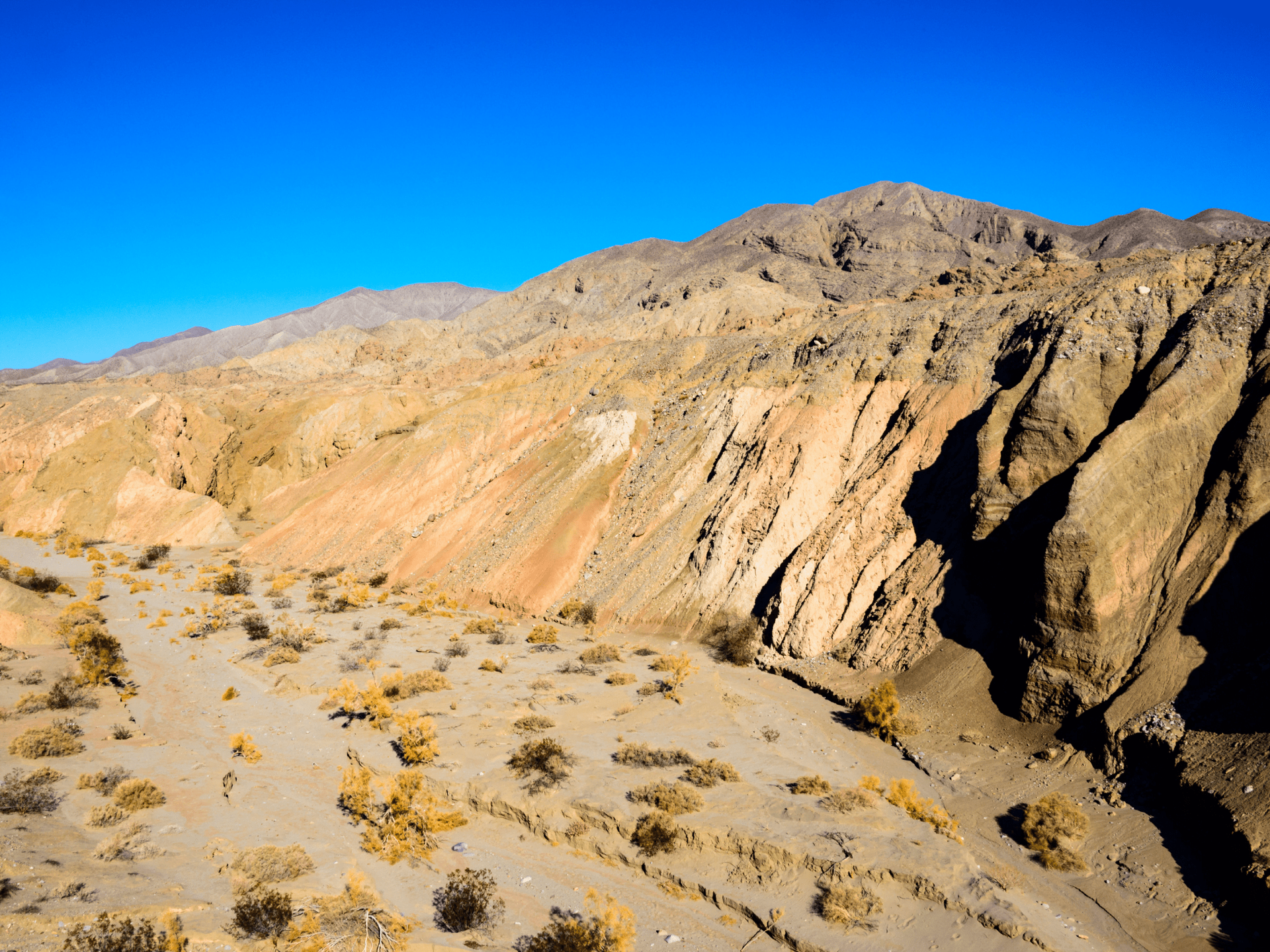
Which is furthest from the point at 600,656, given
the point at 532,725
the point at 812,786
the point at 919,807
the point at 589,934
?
the point at 589,934

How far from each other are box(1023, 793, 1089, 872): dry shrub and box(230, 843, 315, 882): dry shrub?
1105cm

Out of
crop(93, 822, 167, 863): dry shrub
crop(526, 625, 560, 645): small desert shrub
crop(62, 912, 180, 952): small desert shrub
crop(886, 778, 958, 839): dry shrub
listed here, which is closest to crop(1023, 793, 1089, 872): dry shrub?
crop(886, 778, 958, 839): dry shrub

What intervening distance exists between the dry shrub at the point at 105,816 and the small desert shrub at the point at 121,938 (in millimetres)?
3635

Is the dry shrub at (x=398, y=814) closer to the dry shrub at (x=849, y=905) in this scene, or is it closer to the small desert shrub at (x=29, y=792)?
the small desert shrub at (x=29, y=792)

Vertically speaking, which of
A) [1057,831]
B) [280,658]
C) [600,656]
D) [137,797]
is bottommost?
[137,797]

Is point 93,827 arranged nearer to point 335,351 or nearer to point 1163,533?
point 1163,533

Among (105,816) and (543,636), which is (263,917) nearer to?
(105,816)

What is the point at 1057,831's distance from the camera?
11008 millimetres

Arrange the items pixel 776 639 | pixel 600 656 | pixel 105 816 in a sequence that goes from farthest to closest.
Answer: pixel 600 656 → pixel 776 639 → pixel 105 816

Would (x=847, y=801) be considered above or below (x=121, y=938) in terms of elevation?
above

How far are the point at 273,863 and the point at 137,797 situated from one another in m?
A: 3.72

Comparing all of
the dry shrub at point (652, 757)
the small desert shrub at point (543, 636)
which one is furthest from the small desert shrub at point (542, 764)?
the small desert shrub at point (543, 636)

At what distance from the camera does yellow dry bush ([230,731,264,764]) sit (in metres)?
14.5

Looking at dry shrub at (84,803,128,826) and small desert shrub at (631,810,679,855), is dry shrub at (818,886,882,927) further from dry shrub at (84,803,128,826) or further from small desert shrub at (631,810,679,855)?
dry shrub at (84,803,128,826)
